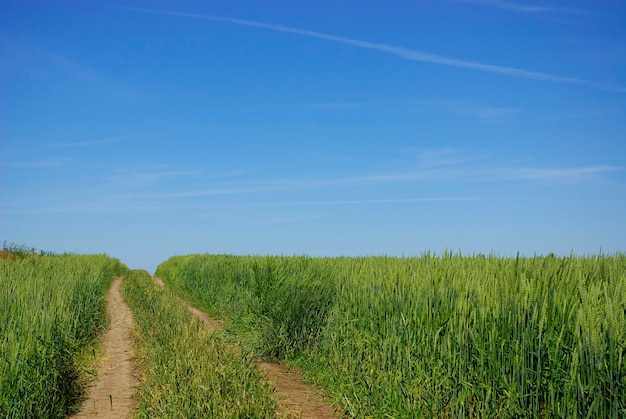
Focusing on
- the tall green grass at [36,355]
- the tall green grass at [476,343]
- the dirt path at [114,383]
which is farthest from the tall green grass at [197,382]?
the tall green grass at [476,343]

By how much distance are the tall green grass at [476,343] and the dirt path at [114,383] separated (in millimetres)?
3115

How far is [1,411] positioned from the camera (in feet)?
21.2

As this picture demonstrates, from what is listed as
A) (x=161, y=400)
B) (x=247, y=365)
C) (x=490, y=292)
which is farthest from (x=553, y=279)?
Result: (x=161, y=400)

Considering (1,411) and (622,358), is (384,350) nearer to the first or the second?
(622,358)

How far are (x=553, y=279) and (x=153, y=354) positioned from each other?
6787 mm

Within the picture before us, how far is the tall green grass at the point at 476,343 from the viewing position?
4.28 m

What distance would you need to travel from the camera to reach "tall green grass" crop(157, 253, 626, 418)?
428cm

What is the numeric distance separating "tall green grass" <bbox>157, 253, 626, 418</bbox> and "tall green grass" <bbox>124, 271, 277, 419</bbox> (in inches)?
61.1

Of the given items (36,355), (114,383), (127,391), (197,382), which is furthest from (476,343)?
(114,383)

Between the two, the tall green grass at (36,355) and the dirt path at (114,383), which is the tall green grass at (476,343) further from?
the tall green grass at (36,355)

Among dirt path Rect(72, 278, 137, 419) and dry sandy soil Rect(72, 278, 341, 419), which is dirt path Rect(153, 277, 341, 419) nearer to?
dry sandy soil Rect(72, 278, 341, 419)

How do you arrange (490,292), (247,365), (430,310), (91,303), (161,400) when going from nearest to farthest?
(490,292)
(430,310)
(161,400)
(247,365)
(91,303)

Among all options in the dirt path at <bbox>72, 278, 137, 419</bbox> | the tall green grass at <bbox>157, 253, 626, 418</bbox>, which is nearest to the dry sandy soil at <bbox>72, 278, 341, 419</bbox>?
the dirt path at <bbox>72, 278, 137, 419</bbox>

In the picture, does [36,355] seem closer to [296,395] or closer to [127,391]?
[127,391]
